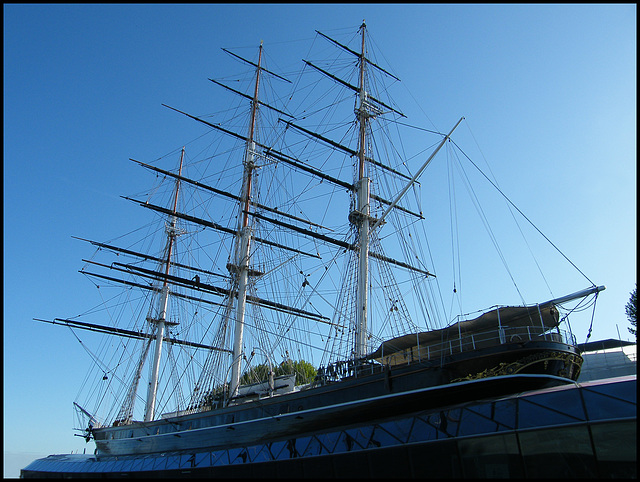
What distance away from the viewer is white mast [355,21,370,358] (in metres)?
22.2

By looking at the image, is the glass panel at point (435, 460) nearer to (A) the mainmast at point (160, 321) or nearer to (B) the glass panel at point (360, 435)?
(B) the glass panel at point (360, 435)

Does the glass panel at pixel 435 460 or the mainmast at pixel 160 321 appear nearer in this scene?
the glass panel at pixel 435 460

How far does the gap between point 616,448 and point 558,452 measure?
125 cm

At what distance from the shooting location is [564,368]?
14766 millimetres

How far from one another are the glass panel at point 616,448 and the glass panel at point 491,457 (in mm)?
1840

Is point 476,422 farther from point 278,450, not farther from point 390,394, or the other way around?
point 278,450

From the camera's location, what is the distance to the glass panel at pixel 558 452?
10.9 meters

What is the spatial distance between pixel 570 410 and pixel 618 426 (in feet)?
3.83

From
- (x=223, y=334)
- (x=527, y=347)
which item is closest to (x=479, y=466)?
(x=527, y=347)

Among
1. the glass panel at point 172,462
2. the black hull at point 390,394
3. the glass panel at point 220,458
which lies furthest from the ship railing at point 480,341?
the glass panel at point 172,462

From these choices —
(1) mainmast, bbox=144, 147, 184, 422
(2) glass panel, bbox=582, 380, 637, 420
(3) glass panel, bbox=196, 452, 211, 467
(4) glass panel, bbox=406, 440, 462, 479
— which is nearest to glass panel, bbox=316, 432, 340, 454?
(4) glass panel, bbox=406, 440, 462, 479

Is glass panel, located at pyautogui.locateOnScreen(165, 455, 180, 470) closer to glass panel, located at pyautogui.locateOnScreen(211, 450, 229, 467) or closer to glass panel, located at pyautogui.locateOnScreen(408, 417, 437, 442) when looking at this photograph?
glass panel, located at pyautogui.locateOnScreen(211, 450, 229, 467)

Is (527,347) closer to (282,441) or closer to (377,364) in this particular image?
(377,364)

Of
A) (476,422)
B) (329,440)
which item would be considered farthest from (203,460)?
(476,422)
